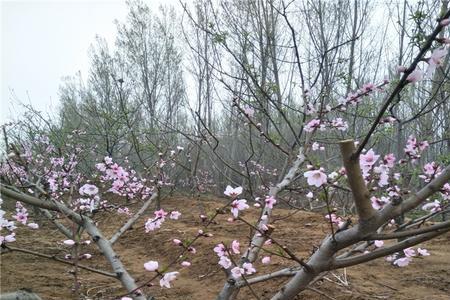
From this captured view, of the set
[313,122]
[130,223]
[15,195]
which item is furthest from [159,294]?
[15,195]

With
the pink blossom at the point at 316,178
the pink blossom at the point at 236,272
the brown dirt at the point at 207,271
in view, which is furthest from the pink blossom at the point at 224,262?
the pink blossom at the point at 316,178

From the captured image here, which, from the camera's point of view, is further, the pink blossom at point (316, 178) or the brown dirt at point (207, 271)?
the brown dirt at point (207, 271)

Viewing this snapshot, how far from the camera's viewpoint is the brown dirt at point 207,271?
3506mm

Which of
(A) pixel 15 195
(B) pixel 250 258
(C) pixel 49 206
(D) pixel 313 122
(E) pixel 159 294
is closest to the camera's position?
(A) pixel 15 195

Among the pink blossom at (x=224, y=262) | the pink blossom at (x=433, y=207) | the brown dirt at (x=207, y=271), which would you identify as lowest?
the pink blossom at (x=224, y=262)

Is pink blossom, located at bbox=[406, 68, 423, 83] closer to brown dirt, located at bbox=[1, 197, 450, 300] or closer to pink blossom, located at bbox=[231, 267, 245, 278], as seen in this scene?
pink blossom, located at bbox=[231, 267, 245, 278]

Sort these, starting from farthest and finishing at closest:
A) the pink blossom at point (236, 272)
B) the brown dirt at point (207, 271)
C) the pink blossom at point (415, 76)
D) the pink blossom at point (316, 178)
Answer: the brown dirt at point (207, 271) → the pink blossom at point (236, 272) → the pink blossom at point (316, 178) → the pink blossom at point (415, 76)

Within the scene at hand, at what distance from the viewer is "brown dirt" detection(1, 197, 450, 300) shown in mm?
3506

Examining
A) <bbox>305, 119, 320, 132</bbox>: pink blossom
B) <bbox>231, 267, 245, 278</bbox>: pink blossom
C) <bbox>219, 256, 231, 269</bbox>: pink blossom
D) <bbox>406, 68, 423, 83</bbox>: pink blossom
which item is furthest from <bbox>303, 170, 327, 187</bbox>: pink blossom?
<bbox>305, 119, 320, 132</bbox>: pink blossom

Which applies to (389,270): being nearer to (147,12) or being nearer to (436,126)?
(436,126)

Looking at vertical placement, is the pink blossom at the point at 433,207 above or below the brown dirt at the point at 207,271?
below

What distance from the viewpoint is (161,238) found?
6.43 meters

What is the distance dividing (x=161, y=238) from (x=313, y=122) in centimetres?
426

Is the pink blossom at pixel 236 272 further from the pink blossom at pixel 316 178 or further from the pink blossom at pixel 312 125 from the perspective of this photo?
the pink blossom at pixel 312 125
